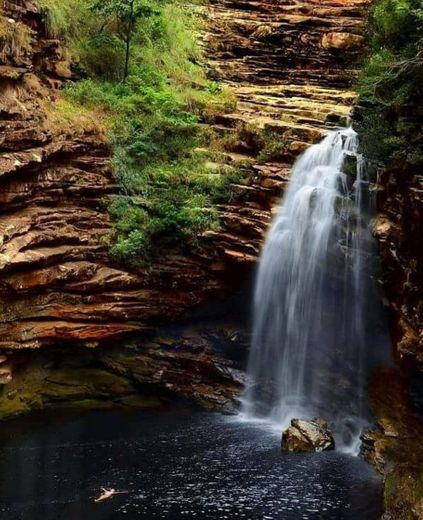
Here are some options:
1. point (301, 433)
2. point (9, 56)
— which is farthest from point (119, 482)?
point (9, 56)

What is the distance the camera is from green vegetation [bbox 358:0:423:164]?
32.6 feet

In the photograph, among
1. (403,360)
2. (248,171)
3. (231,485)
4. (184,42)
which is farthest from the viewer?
(184,42)

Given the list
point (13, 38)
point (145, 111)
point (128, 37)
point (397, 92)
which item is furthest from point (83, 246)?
point (397, 92)

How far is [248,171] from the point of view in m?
13.6

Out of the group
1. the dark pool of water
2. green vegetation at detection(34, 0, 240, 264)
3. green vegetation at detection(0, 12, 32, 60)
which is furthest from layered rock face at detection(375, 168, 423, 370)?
green vegetation at detection(0, 12, 32, 60)

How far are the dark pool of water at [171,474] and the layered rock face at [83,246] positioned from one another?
1.64 metres

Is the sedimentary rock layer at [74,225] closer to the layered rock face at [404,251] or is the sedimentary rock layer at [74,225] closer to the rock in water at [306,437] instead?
the layered rock face at [404,251]

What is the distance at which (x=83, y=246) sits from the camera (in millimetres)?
12422

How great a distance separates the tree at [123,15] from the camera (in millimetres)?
15059

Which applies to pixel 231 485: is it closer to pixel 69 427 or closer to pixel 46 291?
pixel 69 427

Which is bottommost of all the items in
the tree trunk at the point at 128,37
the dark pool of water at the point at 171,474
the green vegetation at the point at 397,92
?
the dark pool of water at the point at 171,474

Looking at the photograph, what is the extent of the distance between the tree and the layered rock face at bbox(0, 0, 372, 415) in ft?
6.80

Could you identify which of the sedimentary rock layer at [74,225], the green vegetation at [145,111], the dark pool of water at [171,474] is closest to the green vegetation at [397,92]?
the sedimentary rock layer at [74,225]

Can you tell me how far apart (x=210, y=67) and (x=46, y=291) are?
419 inches
